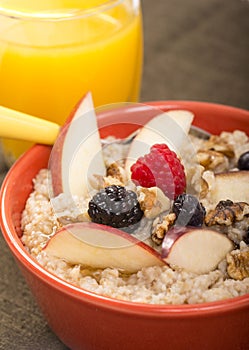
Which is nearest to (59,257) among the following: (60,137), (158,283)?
(158,283)

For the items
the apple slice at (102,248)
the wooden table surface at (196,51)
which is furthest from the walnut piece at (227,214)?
the wooden table surface at (196,51)

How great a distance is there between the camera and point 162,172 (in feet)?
4.29

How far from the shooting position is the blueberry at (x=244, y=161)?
1.43 meters

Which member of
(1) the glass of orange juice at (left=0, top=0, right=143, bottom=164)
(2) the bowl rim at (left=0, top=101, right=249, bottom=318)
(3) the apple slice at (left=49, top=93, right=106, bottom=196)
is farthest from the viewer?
(1) the glass of orange juice at (left=0, top=0, right=143, bottom=164)

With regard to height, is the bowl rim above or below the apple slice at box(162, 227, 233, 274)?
below

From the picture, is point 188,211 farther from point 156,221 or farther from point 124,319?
point 124,319

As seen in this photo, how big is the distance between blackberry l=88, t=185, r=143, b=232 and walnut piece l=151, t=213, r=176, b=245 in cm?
4

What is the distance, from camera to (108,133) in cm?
160

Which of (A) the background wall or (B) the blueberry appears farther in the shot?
(A) the background wall

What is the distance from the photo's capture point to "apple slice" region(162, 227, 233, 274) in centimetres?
118

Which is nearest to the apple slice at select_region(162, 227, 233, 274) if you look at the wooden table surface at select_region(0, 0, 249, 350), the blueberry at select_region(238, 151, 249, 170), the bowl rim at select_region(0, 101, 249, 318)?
the bowl rim at select_region(0, 101, 249, 318)

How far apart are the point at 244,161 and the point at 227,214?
0.23 m

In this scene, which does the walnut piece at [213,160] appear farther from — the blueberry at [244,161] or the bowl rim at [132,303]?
the bowl rim at [132,303]

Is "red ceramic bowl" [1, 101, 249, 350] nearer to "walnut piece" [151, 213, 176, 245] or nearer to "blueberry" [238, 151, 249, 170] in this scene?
"walnut piece" [151, 213, 176, 245]
